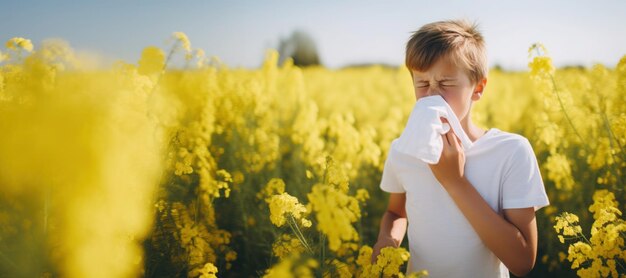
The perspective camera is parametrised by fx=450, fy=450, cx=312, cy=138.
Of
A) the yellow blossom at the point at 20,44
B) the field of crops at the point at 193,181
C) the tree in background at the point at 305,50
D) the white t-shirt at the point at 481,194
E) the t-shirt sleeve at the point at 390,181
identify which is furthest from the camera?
the tree in background at the point at 305,50

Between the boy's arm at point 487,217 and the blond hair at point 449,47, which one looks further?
Result: the blond hair at point 449,47

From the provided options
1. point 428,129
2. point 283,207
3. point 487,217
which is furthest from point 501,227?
point 283,207

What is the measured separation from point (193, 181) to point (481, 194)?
1616 mm

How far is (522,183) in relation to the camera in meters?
1.47

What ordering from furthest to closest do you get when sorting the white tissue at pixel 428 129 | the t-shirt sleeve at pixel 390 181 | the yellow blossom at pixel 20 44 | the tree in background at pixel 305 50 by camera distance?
the tree in background at pixel 305 50 → the yellow blossom at pixel 20 44 → the t-shirt sleeve at pixel 390 181 → the white tissue at pixel 428 129

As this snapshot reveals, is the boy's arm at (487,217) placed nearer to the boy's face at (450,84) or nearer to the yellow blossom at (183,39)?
the boy's face at (450,84)

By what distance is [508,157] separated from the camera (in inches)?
59.2

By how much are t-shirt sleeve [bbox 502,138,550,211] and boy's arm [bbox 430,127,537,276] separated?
→ 1.3 inches

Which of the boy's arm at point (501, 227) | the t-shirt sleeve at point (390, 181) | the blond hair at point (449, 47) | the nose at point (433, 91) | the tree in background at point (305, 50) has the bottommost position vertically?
the boy's arm at point (501, 227)

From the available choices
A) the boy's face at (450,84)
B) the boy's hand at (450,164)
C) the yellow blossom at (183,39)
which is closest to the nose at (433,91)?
the boy's face at (450,84)

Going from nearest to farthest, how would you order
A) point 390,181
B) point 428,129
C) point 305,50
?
point 428,129, point 390,181, point 305,50

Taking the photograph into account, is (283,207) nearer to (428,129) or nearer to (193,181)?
(428,129)

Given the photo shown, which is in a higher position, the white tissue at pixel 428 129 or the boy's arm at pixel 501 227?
the white tissue at pixel 428 129

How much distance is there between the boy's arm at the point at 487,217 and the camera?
56.8 inches
